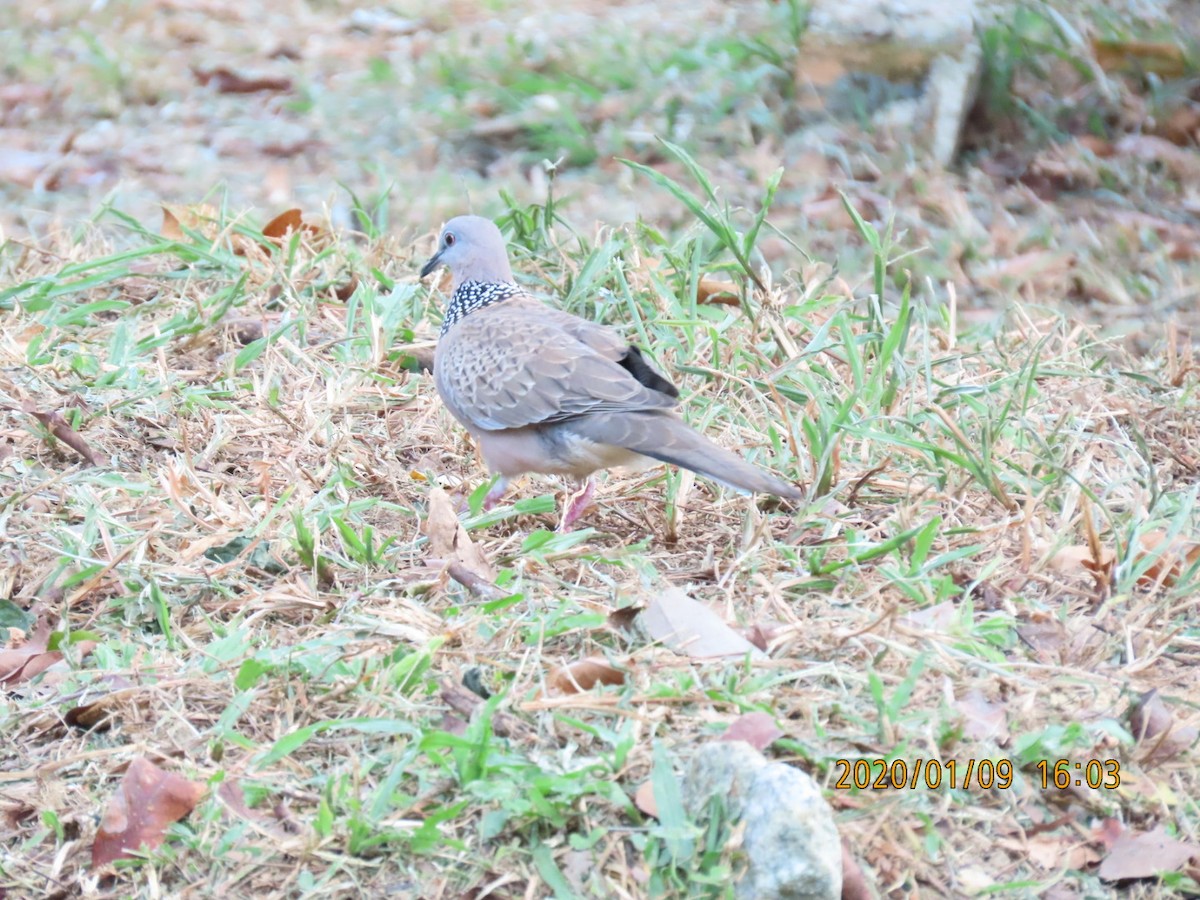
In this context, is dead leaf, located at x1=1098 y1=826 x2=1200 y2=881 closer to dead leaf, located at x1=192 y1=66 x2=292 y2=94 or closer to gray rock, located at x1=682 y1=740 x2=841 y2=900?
gray rock, located at x1=682 y1=740 x2=841 y2=900

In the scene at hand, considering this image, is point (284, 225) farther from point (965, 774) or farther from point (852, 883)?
point (852, 883)

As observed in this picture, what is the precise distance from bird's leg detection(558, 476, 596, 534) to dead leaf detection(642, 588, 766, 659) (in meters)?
0.70

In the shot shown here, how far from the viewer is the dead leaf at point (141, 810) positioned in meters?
2.66

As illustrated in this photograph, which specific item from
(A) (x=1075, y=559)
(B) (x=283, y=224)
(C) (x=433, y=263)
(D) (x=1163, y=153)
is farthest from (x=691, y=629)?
(D) (x=1163, y=153)

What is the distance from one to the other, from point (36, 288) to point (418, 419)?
61.2 inches

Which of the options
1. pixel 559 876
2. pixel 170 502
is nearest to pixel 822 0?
pixel 170 502

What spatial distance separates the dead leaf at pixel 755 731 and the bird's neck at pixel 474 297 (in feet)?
6.76

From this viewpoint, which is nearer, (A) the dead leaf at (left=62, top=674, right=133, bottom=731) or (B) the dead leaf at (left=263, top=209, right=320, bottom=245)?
(A) the dead leaf at (left=62, top=674, right=133, bottom=731)

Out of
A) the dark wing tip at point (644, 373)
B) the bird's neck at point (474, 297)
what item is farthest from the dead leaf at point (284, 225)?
the dark wing tip at point (644, 373)

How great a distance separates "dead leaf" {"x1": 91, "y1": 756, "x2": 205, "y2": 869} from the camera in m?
2.66

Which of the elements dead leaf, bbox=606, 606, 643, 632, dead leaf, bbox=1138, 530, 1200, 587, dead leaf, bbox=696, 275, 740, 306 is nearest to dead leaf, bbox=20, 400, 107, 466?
dead leaf, bbox=606, 606, 643, 632

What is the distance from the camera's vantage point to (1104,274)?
5.88 m

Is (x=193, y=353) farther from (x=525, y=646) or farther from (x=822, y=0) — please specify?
(x=822, y=0)

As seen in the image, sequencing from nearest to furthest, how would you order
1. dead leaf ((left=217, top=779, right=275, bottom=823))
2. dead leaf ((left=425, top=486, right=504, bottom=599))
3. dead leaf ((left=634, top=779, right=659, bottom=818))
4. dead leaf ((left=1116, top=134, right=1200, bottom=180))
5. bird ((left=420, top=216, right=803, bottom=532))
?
dead leaf ((left=634, top=779, right=659, bottom=818))
dead leaf ((left=217, top=779, right=275, bottom=823))
dead leaf ((left=425, top=486, right=504, bottom=599))
bird ((left=420, top=216, right=803, bottom=532))
dead leaf ((left=1116, top=134, right=1200, bottom=180))
